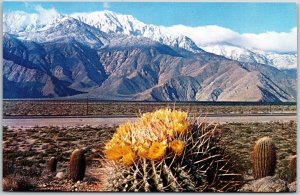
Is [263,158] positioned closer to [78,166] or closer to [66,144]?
[78,166]

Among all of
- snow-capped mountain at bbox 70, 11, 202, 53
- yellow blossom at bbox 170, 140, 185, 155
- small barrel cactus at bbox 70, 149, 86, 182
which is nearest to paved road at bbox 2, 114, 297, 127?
small barrel cactus at bbox 70, 149, 86, 182

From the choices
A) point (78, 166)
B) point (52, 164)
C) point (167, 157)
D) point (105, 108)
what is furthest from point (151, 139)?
point (52, 164)

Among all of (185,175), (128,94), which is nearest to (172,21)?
(128,94)

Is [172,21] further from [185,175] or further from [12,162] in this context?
[185,175]

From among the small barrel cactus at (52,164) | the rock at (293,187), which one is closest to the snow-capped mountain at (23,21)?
the small barrel cactus at (52,164)

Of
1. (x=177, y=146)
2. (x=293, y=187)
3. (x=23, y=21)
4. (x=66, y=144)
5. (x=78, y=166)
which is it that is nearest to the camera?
(x=177, y=146)

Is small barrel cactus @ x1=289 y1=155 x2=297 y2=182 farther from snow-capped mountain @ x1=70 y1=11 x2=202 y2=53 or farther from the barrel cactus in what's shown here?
the barrel cactus
